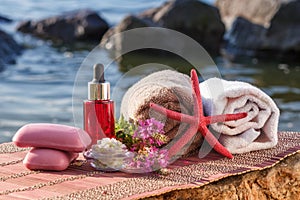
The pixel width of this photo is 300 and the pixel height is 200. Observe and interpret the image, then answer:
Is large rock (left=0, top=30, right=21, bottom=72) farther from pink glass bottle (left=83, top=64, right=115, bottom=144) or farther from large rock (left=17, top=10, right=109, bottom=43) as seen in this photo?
pink glass bottle (left=83, top=64, right=115, bottom=144)

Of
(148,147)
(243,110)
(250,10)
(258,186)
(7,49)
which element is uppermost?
(250,10)

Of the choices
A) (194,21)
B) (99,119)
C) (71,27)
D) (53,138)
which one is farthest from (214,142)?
(71,27)

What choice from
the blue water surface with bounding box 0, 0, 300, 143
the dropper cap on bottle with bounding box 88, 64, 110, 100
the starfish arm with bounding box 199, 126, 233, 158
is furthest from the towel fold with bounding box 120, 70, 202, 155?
the blue water surface with bounding box 0, 0, 300, 143

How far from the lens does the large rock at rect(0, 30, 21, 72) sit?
8.12 m

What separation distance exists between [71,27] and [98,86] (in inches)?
350

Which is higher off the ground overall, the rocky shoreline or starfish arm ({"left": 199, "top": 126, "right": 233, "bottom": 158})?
the rocky shoreline

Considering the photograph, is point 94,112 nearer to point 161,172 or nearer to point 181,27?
point 161,172

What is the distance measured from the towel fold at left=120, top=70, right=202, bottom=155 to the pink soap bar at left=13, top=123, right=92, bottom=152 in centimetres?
24

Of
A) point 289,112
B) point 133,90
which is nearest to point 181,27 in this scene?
point 289,112

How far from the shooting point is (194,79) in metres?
1.99

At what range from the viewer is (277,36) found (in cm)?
867

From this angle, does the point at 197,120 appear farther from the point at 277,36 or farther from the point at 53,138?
the point at 277,36

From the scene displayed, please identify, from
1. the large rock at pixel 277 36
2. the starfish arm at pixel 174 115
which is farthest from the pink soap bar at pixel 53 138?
the large rock at pixel 277 36

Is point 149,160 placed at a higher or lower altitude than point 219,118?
lower
